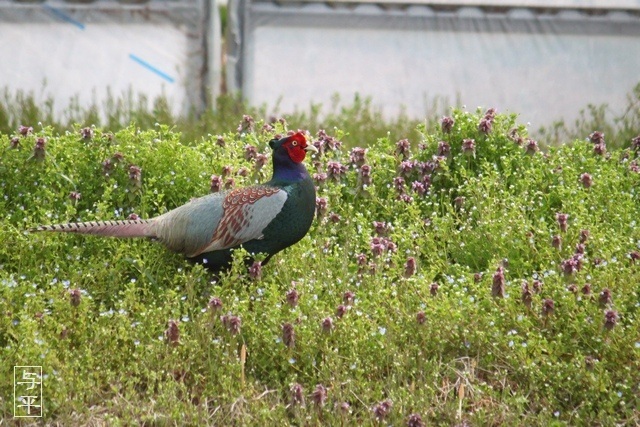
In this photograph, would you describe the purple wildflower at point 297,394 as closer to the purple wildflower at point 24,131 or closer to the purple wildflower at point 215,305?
the purple wildflower at point 215,305

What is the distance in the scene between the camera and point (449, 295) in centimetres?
504

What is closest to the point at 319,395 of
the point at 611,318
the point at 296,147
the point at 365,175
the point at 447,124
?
the point at 611,318

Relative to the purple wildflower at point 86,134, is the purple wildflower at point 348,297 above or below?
below

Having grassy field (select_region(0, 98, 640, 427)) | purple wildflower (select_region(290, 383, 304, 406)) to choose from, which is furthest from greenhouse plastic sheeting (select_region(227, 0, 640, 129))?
purple wildflower (select_region(290, 383, 304, 406))

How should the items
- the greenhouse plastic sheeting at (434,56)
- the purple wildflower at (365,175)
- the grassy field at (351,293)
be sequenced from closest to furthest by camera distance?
the grassy field at (351,293) < the purple wildflower at (365,175) < the greenhouse plastic sheeting at (434,56)

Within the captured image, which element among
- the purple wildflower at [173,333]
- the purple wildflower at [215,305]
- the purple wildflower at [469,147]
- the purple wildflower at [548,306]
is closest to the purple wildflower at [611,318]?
the purple wildflower at [548,306]

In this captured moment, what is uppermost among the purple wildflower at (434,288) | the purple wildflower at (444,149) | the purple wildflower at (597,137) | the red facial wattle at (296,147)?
the red facial wattle at (296,147)

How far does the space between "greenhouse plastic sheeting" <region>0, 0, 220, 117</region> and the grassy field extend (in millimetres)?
3124

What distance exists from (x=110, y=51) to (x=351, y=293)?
5.23m

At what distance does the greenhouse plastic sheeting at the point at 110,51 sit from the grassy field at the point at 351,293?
10.2 feet

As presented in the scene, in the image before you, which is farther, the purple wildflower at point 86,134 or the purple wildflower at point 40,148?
the purple wildflower at point 86,134

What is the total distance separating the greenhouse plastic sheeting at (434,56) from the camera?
939cm

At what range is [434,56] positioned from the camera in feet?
31.2

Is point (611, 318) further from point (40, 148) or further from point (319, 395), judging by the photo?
point (40, 148)
